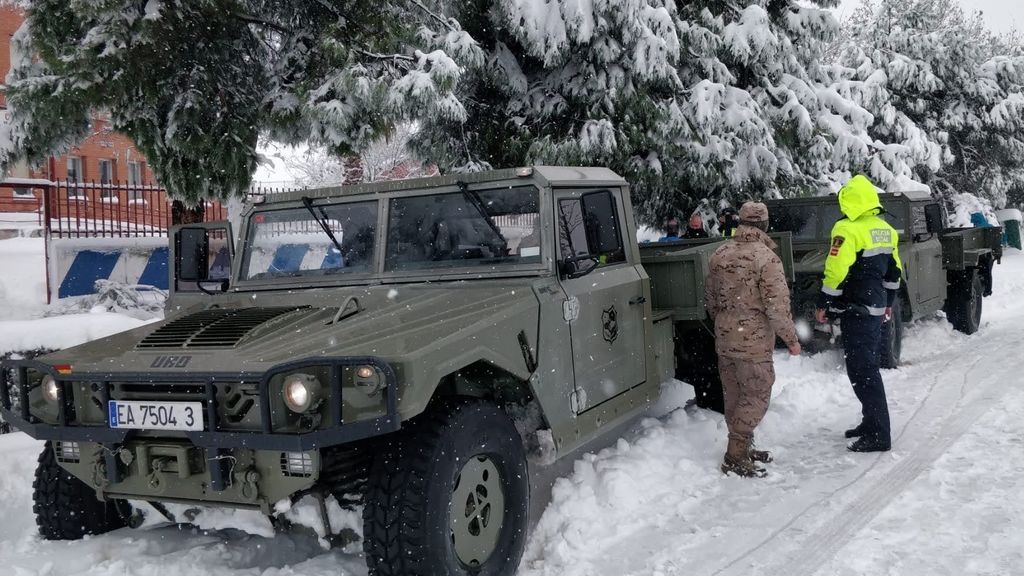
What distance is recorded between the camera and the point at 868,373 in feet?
18.6

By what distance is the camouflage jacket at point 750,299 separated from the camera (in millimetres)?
5207

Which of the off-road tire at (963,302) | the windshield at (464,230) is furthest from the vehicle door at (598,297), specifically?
the off-road tire at (963,302)

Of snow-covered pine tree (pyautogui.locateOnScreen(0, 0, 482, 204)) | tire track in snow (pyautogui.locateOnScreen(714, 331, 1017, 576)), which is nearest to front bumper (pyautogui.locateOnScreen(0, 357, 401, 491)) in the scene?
tire track in snow (pyautogui.locateOnScreen(714, 331, 1017, 576))

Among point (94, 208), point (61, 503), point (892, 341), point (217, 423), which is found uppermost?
point (94, 208)

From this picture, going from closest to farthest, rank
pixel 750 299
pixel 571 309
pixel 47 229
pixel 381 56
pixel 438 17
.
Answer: pixel 571 309 < pixel 750 299 < pixel 381 56 < pixel 438 17 < pixel 47 229

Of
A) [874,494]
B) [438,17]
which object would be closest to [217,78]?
[438,17]

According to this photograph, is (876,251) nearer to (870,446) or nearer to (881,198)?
(870,446)

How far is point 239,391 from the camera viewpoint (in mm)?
3354

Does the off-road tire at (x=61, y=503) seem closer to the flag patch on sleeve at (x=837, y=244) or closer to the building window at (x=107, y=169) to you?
the flag patch on sleeve at (x=837, y=244)

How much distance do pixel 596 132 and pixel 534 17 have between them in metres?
1.46

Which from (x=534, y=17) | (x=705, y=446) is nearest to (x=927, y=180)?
(x=534, y=17)

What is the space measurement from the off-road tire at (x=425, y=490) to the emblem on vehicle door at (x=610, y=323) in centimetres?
125

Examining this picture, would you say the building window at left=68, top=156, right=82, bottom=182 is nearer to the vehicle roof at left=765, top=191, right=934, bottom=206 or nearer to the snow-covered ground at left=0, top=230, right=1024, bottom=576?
the snow-covered ground at left=0, top=230, right=1024, bottom=576

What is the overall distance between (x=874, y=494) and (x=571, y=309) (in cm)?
207
